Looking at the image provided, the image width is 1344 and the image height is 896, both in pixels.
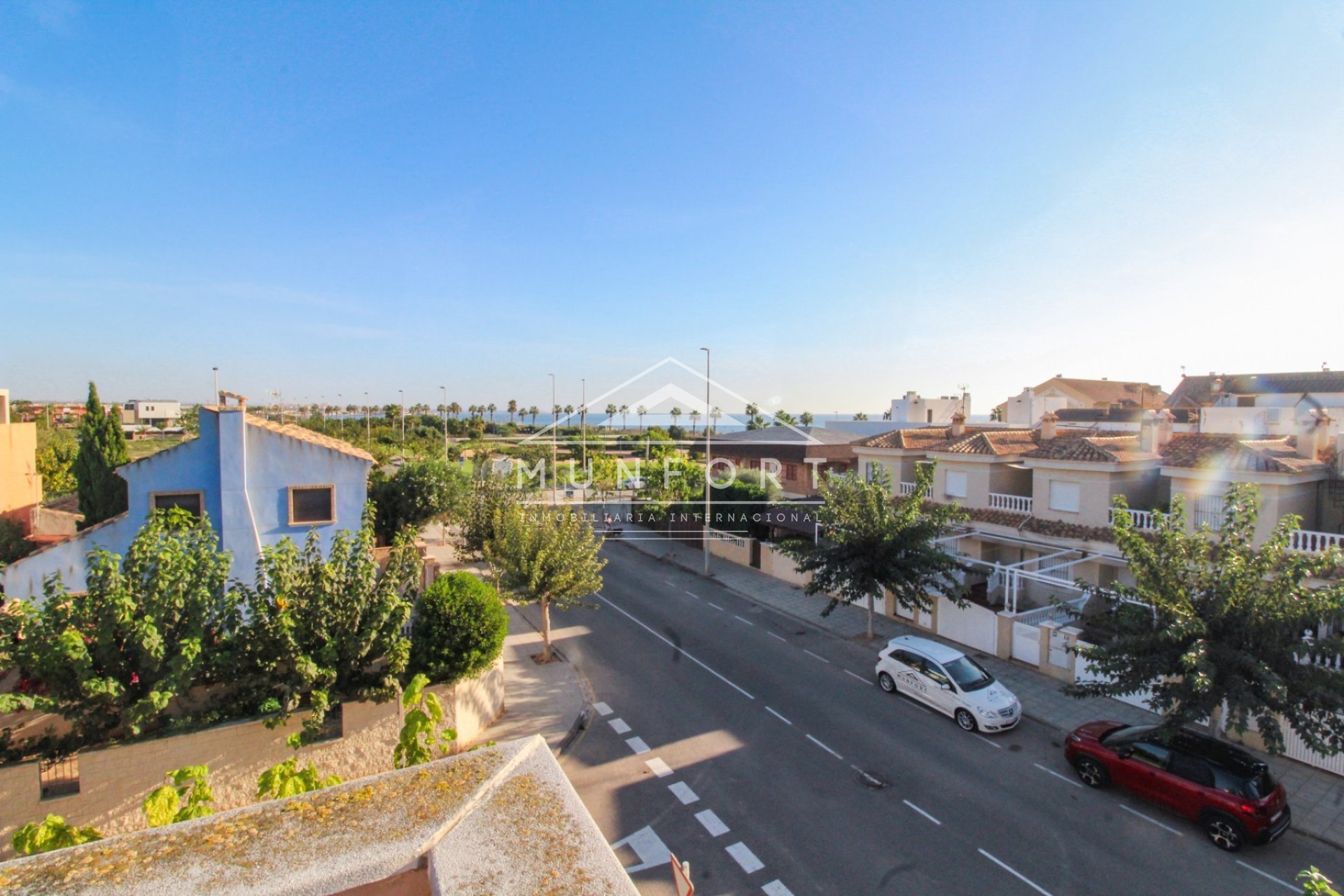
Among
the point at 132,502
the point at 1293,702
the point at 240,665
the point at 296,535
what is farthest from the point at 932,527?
the point at 132,502

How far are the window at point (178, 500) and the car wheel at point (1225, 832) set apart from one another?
2218 centimetres

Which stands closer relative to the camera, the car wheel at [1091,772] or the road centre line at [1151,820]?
the road centre line at [1151,820]

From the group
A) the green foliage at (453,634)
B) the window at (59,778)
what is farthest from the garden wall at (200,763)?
the green foliage at (453,634)

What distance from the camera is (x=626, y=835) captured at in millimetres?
10805

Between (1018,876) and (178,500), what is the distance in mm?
20066

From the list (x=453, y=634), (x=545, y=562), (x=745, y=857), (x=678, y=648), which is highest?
(x=545, y=562)

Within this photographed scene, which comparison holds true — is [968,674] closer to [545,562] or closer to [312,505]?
[545,562]

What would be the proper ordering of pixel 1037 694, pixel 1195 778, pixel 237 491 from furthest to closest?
pixel 237 491, pixel 1037 694, pixel 1195 778

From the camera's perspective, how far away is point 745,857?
33.3 ft

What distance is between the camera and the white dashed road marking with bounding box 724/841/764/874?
32.6ft

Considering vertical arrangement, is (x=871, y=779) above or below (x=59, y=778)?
below

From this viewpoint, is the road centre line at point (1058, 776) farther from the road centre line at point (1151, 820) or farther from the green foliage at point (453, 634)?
the green foliage at point (453, 634)

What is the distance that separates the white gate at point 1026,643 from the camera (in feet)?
56.6

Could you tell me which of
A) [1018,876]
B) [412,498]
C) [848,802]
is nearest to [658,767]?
[848,802]
